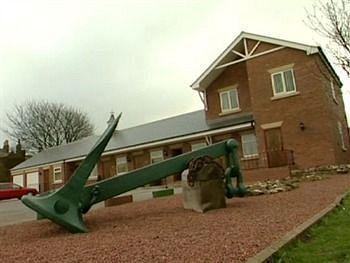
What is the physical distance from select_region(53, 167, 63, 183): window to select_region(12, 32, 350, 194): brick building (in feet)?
31.1

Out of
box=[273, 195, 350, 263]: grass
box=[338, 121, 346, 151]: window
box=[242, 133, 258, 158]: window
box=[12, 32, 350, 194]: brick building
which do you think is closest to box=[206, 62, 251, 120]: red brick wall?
box=[12, 32, 350, 194]: brick building

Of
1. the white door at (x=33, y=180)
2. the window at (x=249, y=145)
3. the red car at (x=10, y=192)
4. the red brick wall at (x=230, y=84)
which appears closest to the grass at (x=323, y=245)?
the window at (x=249, y=145)

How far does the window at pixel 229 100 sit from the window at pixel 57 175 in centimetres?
1811

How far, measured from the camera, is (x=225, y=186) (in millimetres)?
9711

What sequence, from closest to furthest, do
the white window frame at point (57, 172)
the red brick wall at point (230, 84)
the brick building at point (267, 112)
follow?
1. the brick building at point (267, 112)
2. the red brick wall at point (230, 84)
3. the white window frame at point (57, 172)

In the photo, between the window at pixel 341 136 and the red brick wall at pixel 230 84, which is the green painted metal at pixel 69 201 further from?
the window at pixel 341 136

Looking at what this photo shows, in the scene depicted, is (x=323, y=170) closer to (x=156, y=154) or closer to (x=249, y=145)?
(x=249, y=145)

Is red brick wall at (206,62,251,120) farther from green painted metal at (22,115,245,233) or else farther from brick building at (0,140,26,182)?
brick building at (0,140,26,182)

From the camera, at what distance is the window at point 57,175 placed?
36.1 meters

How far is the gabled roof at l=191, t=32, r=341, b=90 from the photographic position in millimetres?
21391

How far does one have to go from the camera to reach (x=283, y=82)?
21.8 m

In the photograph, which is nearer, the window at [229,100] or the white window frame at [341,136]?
the white window frame at [341,136]

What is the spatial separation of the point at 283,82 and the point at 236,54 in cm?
410

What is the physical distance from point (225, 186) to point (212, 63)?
16.2 metres
